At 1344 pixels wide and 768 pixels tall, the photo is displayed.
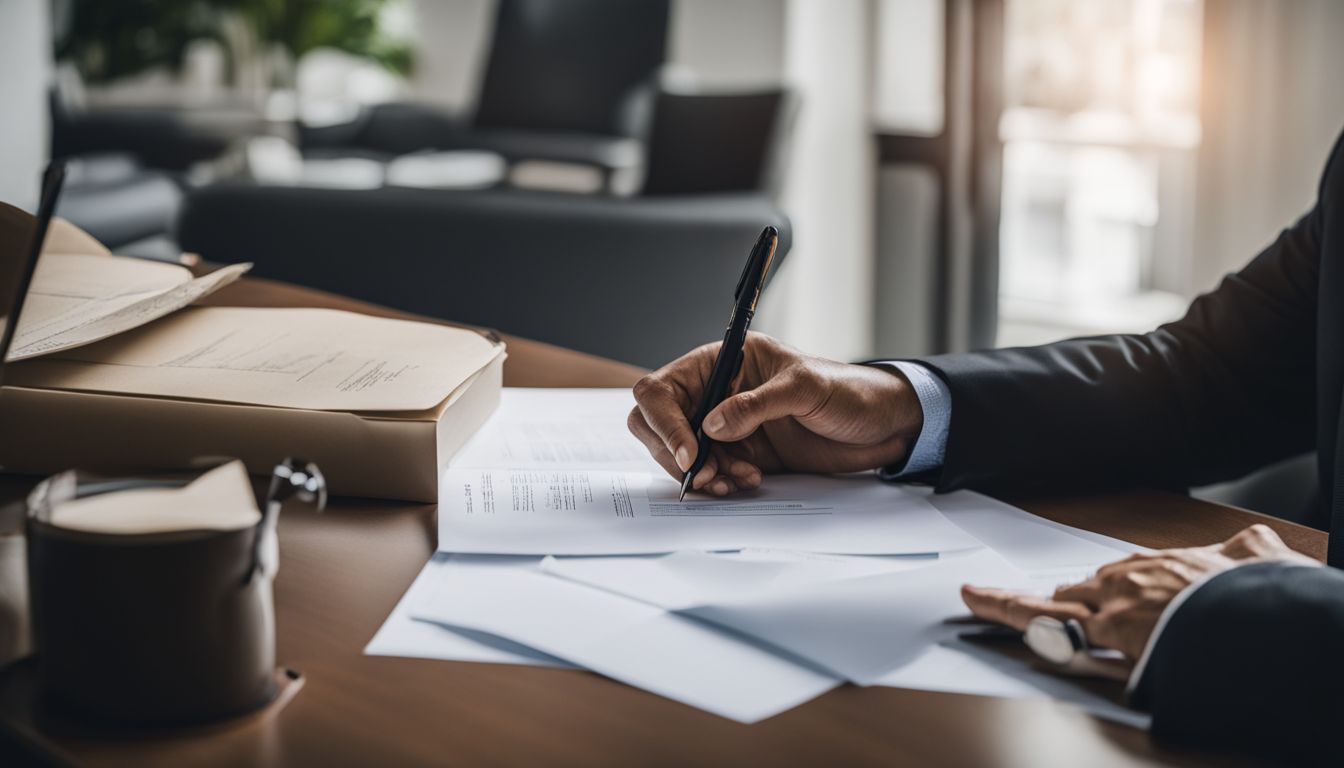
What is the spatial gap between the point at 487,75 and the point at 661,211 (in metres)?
3.00

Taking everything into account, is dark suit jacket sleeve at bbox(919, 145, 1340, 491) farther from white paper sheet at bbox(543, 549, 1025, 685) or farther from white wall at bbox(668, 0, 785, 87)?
white wall at bbox(668, 0, 785, 87)

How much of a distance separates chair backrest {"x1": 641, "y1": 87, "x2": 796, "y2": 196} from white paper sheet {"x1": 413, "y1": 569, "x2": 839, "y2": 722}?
6.93 feet

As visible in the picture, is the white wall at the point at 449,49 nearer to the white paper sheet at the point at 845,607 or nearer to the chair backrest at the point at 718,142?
the chair backrest at the point at 718,142

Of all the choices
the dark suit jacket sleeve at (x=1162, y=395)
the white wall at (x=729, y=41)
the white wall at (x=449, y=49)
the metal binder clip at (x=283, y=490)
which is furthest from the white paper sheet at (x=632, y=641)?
the white wall at (x=449, y=49)

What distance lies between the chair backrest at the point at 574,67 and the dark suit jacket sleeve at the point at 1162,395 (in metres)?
4.01

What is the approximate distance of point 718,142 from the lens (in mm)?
2730

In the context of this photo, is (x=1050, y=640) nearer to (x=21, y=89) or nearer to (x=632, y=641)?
(x=632, y=641)

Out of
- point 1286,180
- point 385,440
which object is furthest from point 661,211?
point 385,440

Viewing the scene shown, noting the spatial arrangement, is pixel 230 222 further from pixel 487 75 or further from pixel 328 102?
pixel 328 102

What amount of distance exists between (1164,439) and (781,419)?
Answer: 30cm

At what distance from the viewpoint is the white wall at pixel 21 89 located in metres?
4.24

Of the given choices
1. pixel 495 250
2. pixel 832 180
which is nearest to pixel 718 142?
pixel 495 250

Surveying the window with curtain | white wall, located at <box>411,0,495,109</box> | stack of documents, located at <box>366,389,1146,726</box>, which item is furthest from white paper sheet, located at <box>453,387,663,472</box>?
white wall, located at <box>411,0,495,109</box>

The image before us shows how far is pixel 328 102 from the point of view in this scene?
24.5 feet
